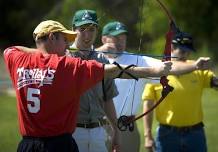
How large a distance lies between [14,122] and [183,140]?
22.3ft

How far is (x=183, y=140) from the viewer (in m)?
7.25

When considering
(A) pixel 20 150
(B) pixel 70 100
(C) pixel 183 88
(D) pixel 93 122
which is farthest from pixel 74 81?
(C) pixel 183 88

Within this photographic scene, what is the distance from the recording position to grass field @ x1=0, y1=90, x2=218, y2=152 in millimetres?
10859

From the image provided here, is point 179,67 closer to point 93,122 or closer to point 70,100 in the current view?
point 70,100

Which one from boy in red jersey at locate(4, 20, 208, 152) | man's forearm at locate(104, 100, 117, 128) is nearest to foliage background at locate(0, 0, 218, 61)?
man's forearm at locate(104, 100, 117, 128)

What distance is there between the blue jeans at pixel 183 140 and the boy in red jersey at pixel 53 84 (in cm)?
183

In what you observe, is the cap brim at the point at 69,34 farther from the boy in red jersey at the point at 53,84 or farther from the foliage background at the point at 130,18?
the foliage background at the point at 130,18

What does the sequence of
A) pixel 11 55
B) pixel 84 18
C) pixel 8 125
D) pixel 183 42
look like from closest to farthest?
1. pixel 11 55
2. pixel 84 18
3. pixel 183 42
4. pixel 8 125

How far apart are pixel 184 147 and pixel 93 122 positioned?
113cm

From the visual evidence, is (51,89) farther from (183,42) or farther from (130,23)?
(130,23)

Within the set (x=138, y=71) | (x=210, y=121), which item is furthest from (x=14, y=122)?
(x=138, y=71)

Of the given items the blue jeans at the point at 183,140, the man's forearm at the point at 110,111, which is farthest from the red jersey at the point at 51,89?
the blue jeans at the point at 183,140

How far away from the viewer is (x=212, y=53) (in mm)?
26250

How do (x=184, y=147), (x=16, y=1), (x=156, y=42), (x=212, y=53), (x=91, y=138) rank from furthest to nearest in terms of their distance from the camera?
(x=16, y=1) → (x=212, y=53) → (x=156, y=42) → (x=184, y=147) → (x=91, y=138)
